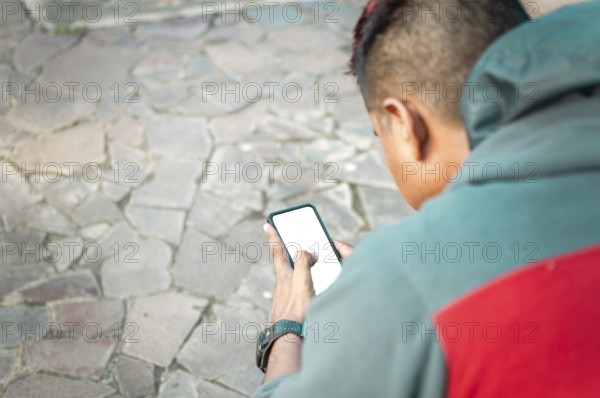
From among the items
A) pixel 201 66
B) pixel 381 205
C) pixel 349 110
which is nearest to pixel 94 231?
pixel 381 205

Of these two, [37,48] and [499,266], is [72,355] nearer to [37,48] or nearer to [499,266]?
[499,266]

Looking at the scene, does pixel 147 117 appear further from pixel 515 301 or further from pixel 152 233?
pixel 515 301

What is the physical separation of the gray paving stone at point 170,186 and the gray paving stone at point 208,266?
235 millimetres

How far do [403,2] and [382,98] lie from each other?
203 millimetres

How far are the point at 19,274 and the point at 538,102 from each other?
2.74 m

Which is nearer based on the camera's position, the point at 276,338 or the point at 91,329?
the point at 276,338

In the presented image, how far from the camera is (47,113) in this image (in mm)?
4195

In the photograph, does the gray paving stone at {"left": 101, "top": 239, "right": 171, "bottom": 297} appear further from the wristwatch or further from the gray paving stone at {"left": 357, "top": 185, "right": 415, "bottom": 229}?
the wristwatch

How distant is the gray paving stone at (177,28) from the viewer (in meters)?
4.89

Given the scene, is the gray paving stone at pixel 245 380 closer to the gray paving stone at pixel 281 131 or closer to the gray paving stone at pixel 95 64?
the gray paving stone at pixel 281 131

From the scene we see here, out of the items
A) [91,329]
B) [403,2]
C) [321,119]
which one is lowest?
[91,329]

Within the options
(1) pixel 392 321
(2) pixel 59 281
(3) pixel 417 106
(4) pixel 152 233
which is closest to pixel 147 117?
(4) pixel 152 233

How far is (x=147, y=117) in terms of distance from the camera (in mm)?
4160

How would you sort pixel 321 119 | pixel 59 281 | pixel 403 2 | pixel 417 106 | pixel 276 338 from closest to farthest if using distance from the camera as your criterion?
1. pixel 417 106
2. pixel 403 2
3. pixel 276 338
4. pixel 59 281
5. pixel 321 119
